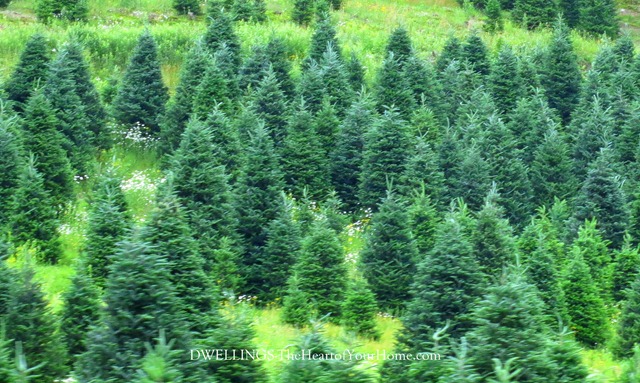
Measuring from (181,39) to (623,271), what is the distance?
793 inches

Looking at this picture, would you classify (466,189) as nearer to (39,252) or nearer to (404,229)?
(404,229)

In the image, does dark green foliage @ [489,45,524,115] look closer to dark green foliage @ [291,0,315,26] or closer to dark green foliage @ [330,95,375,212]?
dark green foliage @ [330,95,375,212]

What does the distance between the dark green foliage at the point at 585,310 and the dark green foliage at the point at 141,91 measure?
14225 millimetres

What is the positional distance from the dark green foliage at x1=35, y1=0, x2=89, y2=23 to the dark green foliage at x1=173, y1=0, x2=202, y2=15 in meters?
4.79

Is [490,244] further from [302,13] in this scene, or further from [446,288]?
[302,13]

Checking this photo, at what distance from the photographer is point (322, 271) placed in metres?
17.9

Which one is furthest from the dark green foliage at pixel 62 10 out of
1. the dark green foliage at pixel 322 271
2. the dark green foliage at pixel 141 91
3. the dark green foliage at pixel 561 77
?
the dark green foliage at pixel 322 271

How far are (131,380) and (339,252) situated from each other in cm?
831

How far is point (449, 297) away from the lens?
43.5ft

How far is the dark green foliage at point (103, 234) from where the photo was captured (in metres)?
16.6

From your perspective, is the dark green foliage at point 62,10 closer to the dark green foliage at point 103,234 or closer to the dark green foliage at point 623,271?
the dark green foliage at point 103,234

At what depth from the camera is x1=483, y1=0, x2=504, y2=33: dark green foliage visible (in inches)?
1699

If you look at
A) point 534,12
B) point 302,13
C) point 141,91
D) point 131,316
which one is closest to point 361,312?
point 131,316

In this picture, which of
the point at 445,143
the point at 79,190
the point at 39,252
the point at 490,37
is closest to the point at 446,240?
the point at 39,252
